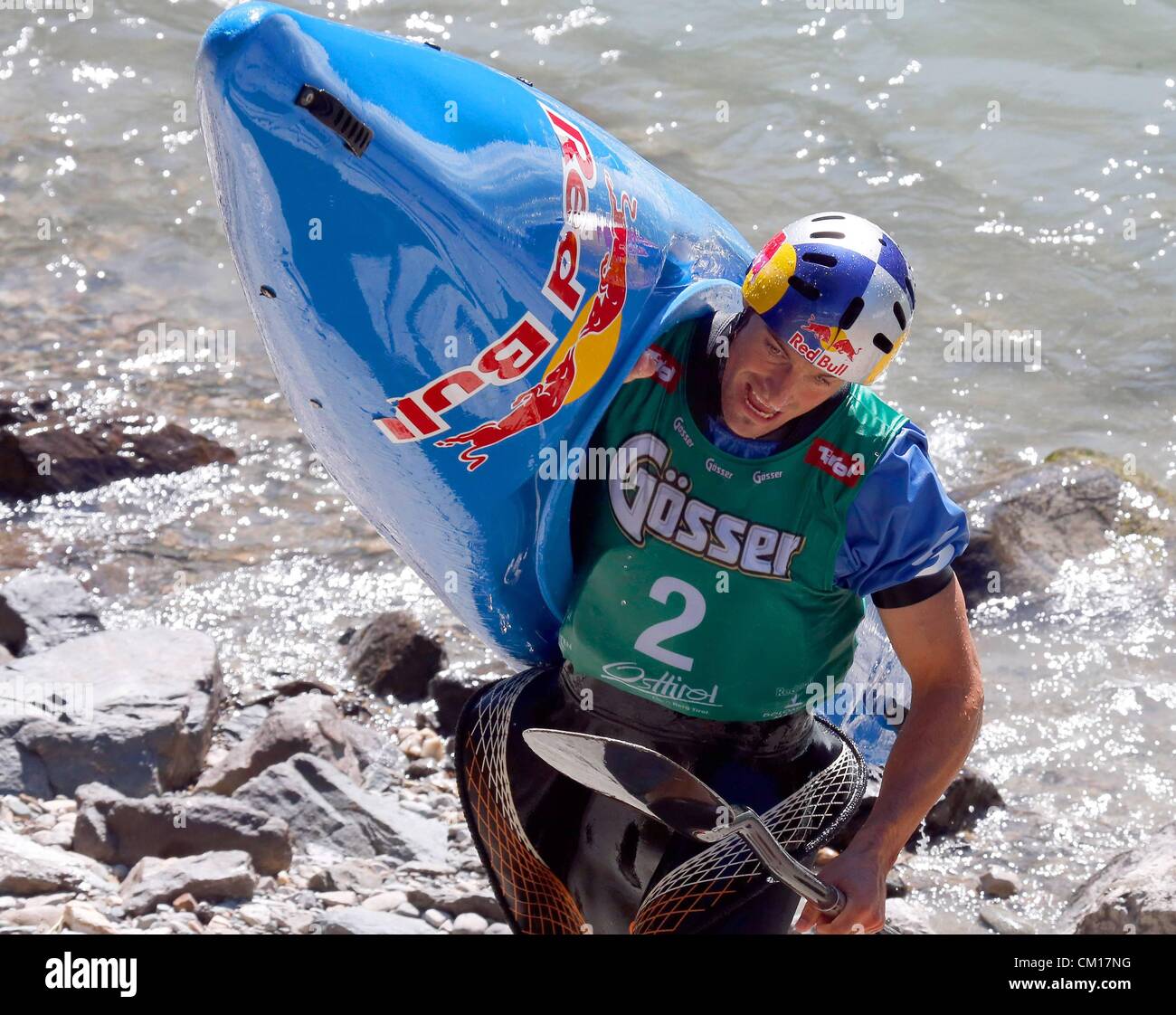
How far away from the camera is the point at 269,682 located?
6.55m

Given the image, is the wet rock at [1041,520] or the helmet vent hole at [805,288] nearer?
the helmet vent hole at [805,288]

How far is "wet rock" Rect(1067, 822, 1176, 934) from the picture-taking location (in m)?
4.72

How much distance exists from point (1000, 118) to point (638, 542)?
12.1 meters

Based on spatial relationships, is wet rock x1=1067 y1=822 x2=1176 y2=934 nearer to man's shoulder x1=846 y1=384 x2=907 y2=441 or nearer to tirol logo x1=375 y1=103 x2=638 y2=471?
man's shoulder x1=846 y1=384 x2=907 y2=441

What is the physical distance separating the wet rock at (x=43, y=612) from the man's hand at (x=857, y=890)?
4085 mm

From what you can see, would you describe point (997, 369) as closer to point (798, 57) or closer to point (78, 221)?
point (798, 57)

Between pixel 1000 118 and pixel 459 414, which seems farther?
pixel 1000 118

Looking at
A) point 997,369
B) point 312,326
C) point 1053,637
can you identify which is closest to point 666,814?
point 312,326

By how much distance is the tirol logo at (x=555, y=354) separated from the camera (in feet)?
10.9

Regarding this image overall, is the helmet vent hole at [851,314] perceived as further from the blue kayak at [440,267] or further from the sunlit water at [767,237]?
the sunlit water at [767,237]

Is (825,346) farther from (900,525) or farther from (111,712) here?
(111,712)

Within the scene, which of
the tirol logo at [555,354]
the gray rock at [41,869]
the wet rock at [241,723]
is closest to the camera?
the tirol logo at [555,354]

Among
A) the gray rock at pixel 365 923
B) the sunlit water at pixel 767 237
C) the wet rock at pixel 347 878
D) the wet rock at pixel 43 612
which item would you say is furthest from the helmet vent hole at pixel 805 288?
the wet rock at pixel 43 612

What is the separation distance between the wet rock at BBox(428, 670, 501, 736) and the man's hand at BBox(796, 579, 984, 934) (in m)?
3.10
